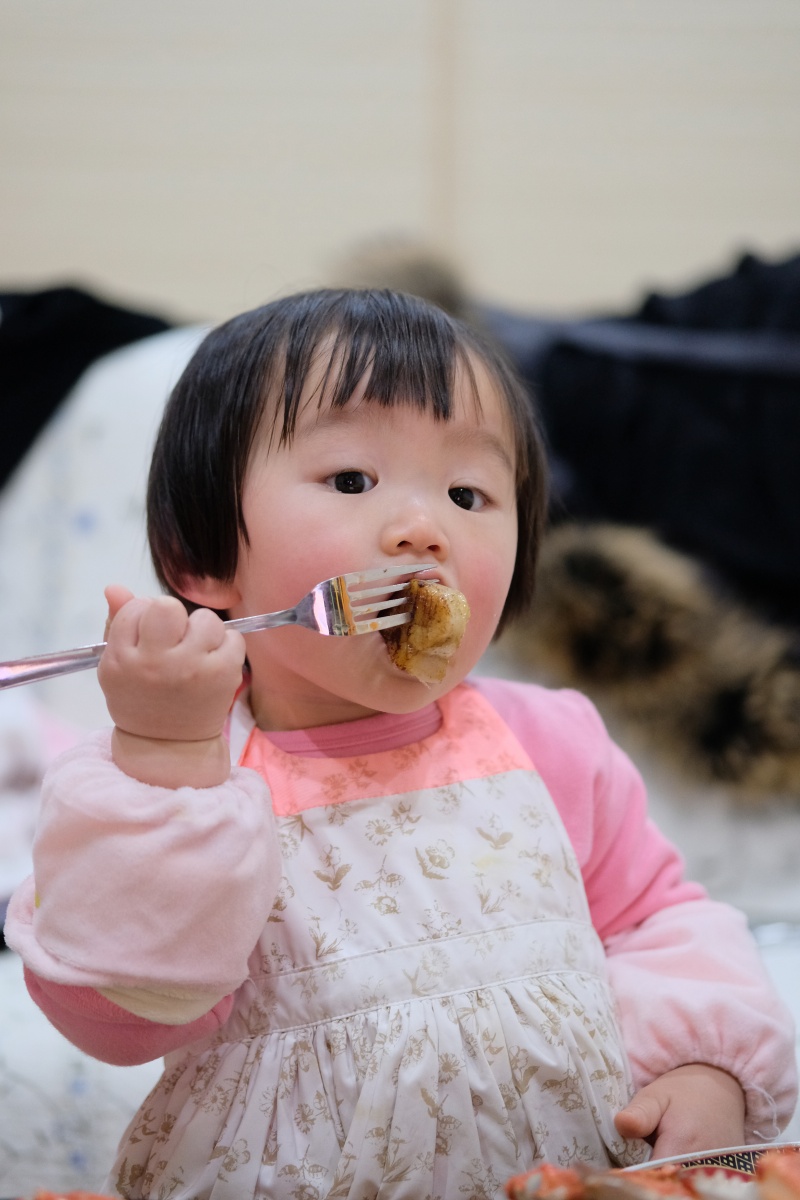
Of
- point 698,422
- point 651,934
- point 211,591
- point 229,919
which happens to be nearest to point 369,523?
point 211,591

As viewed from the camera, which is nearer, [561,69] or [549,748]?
[549,748]

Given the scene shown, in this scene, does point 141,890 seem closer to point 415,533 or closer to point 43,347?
point 415,533

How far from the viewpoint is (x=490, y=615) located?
0.73m

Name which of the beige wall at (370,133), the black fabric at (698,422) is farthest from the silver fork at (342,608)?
the beige wall at (370,133)

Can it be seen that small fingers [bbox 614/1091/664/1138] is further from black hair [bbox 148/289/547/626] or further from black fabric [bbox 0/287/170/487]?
black fabric [bbox 0/287/170/487]

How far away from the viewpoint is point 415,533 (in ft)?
2.15

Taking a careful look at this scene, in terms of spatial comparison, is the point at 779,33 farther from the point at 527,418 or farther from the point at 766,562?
the point at 527,418

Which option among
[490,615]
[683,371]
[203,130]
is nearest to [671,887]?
[490,615]

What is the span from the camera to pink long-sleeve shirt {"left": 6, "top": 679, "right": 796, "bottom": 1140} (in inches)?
21.4

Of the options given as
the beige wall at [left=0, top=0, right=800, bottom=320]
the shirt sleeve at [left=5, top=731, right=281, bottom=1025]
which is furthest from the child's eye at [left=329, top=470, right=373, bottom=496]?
the beige wall at [left=0, top=0, right=800, bottom=320]

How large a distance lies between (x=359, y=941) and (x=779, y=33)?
230 centimetres

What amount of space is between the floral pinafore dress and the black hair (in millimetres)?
165

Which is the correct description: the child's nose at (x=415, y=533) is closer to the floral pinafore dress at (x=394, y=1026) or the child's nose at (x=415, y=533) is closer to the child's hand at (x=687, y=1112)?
the floral pinafore dress at (x=394, y=1026)

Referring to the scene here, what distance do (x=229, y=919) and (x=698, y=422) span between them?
1.21 meters
